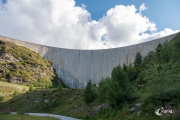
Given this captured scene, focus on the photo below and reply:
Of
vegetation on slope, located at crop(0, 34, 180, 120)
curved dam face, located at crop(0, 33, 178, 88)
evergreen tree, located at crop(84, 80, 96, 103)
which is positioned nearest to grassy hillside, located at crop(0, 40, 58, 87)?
curved dam face, located at crop(0, 33, 178, 88)

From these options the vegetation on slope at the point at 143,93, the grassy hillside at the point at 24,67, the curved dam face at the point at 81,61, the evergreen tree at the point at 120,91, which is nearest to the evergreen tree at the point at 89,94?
the vegetation on slope at the point at 143,93

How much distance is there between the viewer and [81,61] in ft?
299

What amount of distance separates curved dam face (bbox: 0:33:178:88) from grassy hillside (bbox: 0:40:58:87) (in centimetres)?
402

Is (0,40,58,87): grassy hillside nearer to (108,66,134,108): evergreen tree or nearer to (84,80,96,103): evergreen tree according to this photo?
(84,80,96,103): evergreen tree

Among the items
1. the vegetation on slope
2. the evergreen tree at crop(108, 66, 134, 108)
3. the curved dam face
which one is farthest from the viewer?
the curved dam face

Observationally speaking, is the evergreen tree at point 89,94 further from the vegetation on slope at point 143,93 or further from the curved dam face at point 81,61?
the curved dam face at point 81,61

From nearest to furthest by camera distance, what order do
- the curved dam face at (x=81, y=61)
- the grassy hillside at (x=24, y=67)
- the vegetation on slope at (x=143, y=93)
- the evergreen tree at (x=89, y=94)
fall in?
the vegetation on slope at (x=143, y=93), the evergreen tree at (x=89, y=94), the grassy hillside at (x=24, y=67), the curved dam face at (x=81, y=61)

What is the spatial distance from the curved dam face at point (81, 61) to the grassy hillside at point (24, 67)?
13.2 ft

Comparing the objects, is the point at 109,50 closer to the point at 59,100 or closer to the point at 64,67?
the point at 64,67

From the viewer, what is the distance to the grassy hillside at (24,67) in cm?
7100

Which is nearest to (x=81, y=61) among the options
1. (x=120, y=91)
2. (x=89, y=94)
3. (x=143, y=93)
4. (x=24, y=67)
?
(x=24, y=67)

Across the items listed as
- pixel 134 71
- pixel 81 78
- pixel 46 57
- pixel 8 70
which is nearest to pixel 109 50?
pixel 81 78

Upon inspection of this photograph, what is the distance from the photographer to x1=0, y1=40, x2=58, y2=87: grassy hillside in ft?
233

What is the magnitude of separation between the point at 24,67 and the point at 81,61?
25.4m
